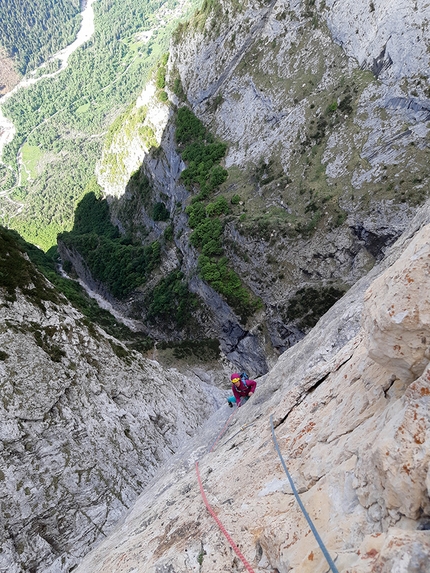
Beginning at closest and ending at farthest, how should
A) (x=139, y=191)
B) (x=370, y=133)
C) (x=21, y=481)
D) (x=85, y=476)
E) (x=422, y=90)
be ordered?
(x=21, y=481) < (x=85, y=476) < (x=422, y=90) < (x=370, y=133) < (x=139, y=191)

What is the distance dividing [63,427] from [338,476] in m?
19.8

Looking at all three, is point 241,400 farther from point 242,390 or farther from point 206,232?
point 206,232

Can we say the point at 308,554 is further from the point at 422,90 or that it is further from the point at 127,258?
the point at 127,258

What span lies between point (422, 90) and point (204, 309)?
1746 inches

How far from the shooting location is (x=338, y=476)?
285 inches

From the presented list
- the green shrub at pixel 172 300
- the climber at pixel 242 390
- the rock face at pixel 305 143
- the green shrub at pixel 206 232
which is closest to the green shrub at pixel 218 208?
the green shrub at pixel 206 232

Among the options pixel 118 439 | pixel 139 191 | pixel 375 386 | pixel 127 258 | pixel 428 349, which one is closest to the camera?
pixel 428 349

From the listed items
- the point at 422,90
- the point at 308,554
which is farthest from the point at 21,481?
the point at 422,90

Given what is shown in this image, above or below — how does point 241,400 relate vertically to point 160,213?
below

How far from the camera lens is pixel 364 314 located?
7.43 m

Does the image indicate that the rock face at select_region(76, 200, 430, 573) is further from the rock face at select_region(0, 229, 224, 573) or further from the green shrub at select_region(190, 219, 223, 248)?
the green shrub at select_region(190, 219, 223, 248)

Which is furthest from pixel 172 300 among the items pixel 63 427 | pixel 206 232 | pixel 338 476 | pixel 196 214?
pixel 338 476

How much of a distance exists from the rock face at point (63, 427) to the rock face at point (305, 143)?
86.2 feet

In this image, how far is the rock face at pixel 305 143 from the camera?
44625 mm
